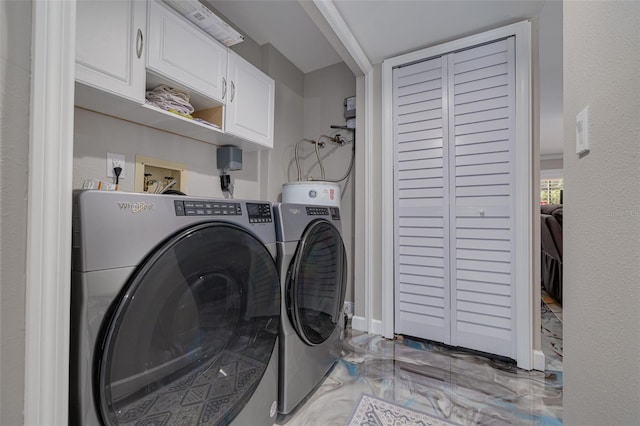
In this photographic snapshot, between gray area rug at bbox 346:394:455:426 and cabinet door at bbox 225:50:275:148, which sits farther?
cabinet door at bbox 225:50:275:148

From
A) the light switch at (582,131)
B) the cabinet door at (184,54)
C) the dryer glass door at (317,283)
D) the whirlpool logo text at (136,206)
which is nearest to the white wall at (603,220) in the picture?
the light switch at (582,131)

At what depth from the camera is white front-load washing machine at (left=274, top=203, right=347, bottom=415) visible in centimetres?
122

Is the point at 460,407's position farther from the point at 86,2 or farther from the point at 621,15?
the point at 86,2

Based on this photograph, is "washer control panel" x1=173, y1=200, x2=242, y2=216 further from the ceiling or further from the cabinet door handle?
the ceiling

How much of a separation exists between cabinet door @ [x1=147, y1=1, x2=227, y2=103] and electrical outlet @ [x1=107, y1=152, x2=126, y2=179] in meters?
0.48

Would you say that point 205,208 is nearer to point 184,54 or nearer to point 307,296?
point 307,296

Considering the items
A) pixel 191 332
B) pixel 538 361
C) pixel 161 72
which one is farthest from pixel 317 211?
pixel 538 361

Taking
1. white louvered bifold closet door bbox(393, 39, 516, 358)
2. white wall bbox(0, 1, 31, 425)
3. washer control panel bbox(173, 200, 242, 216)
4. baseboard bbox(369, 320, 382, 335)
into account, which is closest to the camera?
white wall bbox(0, 1, 31, 425)

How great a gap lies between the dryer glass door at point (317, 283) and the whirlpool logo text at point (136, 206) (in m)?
0.66

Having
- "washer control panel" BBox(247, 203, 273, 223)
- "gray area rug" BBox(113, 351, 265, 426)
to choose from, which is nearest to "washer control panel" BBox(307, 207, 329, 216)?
"washer control panel" BBox(247, 203, 273, 223)

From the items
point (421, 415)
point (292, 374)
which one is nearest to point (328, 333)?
point (292, 374)

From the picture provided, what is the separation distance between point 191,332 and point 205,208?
Answer: 0.39 m

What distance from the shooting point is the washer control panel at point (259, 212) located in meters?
1.07

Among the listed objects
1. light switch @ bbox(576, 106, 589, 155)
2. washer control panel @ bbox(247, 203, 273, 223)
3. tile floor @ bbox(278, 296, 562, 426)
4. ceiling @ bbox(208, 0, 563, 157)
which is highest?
ceiling @ bbox(208, 0, 563, 157)
